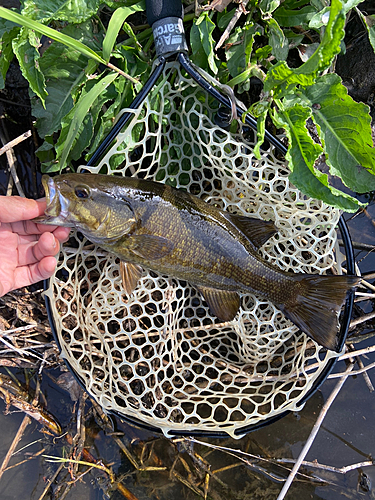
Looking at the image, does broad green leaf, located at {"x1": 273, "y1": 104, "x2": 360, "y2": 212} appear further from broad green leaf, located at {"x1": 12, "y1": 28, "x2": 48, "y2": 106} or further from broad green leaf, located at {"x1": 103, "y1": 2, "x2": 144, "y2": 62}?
broad green leaf, located at {"x1": 12, "y1": 28, "x2": 48, "y2": 106}

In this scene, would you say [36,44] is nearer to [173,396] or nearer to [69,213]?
[69,213]

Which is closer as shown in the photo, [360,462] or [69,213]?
[69,213]

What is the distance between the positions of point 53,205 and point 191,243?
35.2 inches

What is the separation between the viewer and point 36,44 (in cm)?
216

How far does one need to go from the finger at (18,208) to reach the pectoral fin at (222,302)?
124 cm

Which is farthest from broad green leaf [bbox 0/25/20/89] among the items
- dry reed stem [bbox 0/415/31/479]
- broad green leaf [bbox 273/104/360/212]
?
dry reed stem [bbox 0/415/31/479]

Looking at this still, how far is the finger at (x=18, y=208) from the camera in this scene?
2.38 m

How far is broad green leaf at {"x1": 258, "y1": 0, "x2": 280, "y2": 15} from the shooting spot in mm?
2320

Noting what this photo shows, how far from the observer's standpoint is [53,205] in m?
2.19

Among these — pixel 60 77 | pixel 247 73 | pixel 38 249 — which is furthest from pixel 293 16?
pixel 38 249

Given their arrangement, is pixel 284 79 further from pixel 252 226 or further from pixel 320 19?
pixel 252 226

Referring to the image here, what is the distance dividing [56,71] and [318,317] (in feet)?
7.79

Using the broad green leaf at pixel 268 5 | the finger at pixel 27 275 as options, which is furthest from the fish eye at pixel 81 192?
the broad green leaf at pixel 268 5

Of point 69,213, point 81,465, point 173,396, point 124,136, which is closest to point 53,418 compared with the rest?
point 81,465
